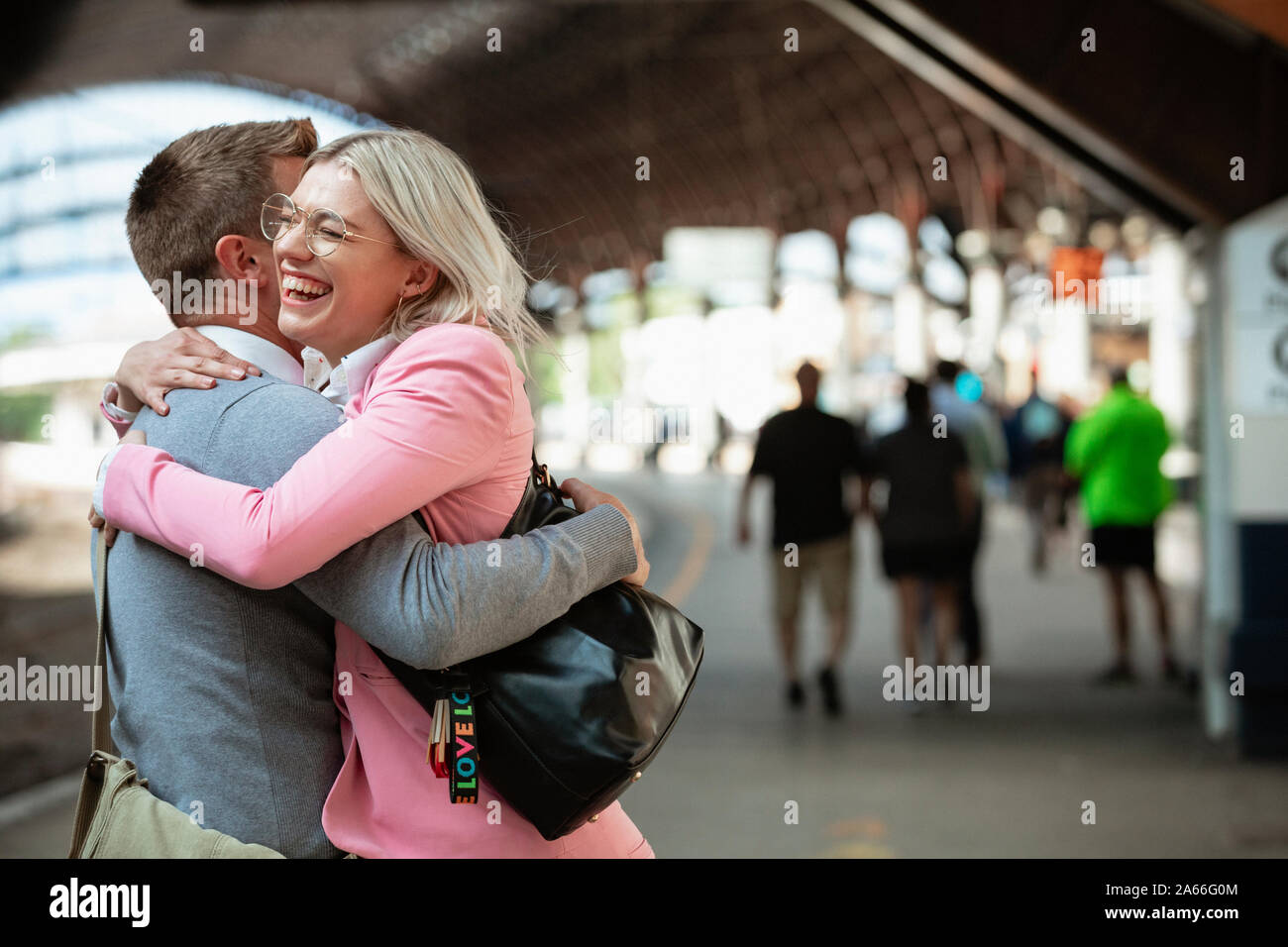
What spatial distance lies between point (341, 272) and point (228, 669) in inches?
21.0

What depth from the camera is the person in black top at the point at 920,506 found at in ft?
28.6

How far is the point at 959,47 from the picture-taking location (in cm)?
637

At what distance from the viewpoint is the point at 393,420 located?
5.64ft

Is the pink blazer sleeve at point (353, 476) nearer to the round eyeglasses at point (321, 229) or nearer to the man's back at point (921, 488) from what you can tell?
the round eyeglasses at point (321, 229)

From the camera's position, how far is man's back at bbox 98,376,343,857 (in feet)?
5.92

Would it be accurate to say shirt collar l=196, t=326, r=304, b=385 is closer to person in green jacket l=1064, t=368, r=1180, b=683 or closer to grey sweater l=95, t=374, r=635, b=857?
A: grey sweater l=95, t=374, r=635, b=857

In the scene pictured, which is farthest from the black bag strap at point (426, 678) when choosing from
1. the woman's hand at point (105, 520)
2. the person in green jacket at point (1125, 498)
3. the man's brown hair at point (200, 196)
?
the person in green jacket at point (1125, 498)

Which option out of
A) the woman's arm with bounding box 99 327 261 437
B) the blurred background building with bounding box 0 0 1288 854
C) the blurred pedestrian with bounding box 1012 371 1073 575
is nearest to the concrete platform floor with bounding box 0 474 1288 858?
the blurred background building with bounding box 0 0 1288 854

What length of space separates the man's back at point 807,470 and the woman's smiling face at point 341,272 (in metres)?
6.74

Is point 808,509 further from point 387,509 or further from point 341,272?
point 387,509

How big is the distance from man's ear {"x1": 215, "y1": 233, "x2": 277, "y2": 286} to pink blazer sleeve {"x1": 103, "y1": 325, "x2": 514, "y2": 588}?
30cm

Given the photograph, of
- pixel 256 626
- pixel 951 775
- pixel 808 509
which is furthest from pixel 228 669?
pixel 808 509
